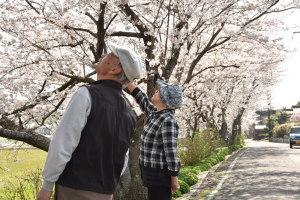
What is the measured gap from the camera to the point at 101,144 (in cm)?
304

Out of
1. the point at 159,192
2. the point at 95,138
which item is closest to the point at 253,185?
the point at 159,192

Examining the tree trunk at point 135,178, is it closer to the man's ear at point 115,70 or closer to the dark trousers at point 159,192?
the dark trousers at point 159,192

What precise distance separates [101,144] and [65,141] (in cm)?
24

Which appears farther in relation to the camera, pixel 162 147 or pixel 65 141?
pixel 162 147

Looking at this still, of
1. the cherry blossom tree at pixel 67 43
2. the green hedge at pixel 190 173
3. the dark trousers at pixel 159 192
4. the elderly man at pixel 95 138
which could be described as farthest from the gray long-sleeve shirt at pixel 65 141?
the green hedge at pixel 190 173

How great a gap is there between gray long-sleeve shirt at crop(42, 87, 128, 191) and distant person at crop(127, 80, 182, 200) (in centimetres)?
200

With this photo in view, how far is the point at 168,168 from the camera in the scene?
4863mm

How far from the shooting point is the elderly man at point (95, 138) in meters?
2.91

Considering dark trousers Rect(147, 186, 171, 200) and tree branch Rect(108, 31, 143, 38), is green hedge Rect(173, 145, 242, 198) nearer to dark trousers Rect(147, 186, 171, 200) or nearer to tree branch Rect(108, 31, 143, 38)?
tree branch Rect(108, 31, 143, 38)

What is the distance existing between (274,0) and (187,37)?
2573 millimetres

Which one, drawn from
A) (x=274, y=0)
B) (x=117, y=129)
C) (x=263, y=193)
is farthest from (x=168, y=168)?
(x=274, y=0)

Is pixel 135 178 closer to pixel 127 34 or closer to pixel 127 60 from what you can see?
pixel 127 34

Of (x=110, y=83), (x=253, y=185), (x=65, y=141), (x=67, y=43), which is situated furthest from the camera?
(x=253, y=185)

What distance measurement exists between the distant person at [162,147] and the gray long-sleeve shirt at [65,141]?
200 cm
